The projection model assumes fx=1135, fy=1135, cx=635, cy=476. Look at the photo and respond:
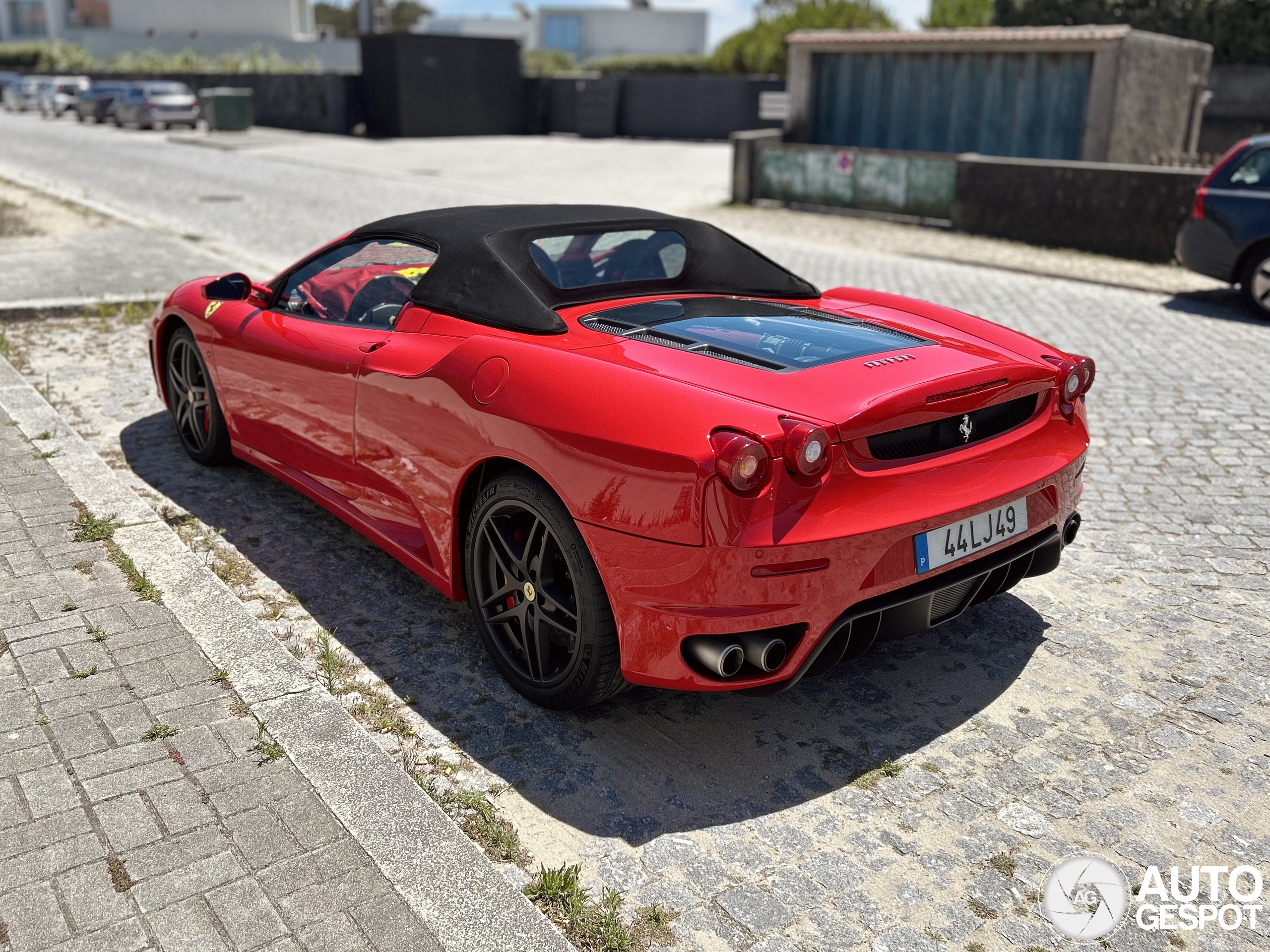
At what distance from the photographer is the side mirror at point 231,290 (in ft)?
17.0

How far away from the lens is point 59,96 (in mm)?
43250

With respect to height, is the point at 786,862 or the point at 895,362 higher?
the point at 895,362

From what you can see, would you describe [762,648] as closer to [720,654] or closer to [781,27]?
[720,654]

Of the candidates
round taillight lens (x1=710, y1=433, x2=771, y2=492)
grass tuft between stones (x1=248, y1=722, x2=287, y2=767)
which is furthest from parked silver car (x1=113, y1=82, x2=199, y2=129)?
round taillight lens (x1=710, y1=433, x2=771, y2=492)

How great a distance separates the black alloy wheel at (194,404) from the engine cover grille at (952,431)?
3387 mm

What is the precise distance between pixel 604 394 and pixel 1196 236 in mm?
9332

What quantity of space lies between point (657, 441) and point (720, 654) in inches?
23.3

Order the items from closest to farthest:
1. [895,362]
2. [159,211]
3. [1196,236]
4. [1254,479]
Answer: [895,362], [1254,479], [1196,236], [159,211]

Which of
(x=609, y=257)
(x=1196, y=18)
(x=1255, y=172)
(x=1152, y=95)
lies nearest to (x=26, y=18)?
(x=1196, y=18)

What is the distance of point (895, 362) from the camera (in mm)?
3467

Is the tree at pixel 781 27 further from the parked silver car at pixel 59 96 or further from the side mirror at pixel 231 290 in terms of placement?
the side mirror at pixel 231 290

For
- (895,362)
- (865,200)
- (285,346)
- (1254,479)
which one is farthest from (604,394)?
(865,200)

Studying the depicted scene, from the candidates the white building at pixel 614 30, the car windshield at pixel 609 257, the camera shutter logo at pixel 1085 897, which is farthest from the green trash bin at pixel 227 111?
the white building at pixel 614 30

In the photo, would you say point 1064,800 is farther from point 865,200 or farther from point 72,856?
point 865,200
